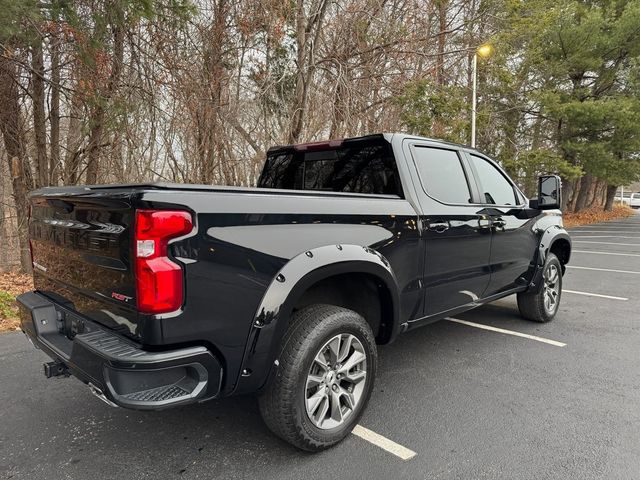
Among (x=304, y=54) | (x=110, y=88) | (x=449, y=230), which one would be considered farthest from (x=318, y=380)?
(x=304, y=54)

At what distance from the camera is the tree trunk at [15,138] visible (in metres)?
7.07

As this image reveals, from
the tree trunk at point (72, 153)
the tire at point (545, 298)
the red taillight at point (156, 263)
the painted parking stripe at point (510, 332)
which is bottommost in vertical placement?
the painted parking stripe at point (510, 332)

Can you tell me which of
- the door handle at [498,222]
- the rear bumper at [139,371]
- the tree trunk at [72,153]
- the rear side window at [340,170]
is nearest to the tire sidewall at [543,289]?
the door handle at [498,222]

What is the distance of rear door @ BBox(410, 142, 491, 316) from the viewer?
3193 mm

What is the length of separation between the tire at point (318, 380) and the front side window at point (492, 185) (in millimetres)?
2025

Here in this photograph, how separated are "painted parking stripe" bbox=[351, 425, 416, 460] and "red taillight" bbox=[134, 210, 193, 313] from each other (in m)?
1.52

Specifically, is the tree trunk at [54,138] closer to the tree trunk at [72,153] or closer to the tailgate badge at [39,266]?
the tree trunk at [72,153]

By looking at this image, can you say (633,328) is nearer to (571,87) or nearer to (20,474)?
(20,474)

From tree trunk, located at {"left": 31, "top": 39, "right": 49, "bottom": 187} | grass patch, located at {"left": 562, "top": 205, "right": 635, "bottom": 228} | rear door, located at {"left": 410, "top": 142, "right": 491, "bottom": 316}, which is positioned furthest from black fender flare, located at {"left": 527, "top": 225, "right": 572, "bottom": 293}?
grass patch, located at {"left": 562, "top": 205, "right": 635, "bottom": 228}

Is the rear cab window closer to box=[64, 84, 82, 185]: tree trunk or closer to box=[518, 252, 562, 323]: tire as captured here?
box=[518, 252, 562, 323]: tire

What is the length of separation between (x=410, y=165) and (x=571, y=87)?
→ 64.6 ft

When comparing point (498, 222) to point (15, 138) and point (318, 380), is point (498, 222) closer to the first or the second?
point (318, 380)

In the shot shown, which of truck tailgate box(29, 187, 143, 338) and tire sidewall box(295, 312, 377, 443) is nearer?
truck tailgate box(29, 187, 143, 338)

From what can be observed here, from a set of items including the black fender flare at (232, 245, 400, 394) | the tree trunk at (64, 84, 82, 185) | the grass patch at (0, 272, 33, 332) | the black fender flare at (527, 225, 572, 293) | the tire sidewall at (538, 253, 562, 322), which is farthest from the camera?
the tree trunk at (64, 84, 82, 185)
